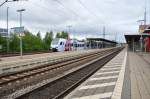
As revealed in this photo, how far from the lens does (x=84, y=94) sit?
11523 millimetres

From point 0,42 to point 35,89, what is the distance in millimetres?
62645

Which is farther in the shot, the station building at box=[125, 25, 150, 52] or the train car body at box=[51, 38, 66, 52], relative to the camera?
the train car body at box=[51, 38, 66, 52]

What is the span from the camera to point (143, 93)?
11641mm

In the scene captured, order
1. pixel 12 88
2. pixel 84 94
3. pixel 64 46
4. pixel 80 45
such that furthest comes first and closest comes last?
pixel 80 45 → pixel 64 46 → pixel 12 88 → pixel 84 94

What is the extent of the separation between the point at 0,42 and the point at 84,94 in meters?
64.4

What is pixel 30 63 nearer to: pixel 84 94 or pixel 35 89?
pixel 35 89

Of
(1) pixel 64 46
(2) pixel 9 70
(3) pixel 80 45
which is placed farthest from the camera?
(3) pixel 80 45

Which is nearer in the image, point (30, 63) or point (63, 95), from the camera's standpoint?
point (63, 95)

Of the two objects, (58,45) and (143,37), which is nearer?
(58,45)

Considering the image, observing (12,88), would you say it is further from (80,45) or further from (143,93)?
(80,45)

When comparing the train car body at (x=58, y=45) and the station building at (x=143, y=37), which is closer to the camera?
the station building at (x=143, y=37)

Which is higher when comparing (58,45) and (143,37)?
(143,37)

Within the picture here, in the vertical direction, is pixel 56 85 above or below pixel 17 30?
below

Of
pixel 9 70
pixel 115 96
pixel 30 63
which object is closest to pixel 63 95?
pixel 115 96
